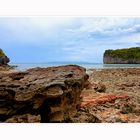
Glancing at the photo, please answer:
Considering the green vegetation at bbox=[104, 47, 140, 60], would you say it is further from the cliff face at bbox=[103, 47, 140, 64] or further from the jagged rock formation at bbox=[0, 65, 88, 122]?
the jagged rock formation at bbox=[0, 65, 88, 122]

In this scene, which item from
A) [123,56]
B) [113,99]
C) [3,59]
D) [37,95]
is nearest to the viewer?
[37,95]

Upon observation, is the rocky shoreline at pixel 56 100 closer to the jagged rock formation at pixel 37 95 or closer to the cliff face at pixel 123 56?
the jagged rock formation at pixel 37 95

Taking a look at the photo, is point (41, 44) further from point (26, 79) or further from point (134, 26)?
point (134, 26)

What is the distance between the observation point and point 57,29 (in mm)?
6898

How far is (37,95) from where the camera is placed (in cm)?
637

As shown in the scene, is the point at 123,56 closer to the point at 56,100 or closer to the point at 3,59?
the point at 56,100

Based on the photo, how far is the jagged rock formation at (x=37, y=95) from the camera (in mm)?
6375

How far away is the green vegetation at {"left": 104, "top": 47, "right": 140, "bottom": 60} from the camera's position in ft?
23.1

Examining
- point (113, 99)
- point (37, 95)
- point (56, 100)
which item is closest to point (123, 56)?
point (113, 99)

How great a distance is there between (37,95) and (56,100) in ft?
0.85
